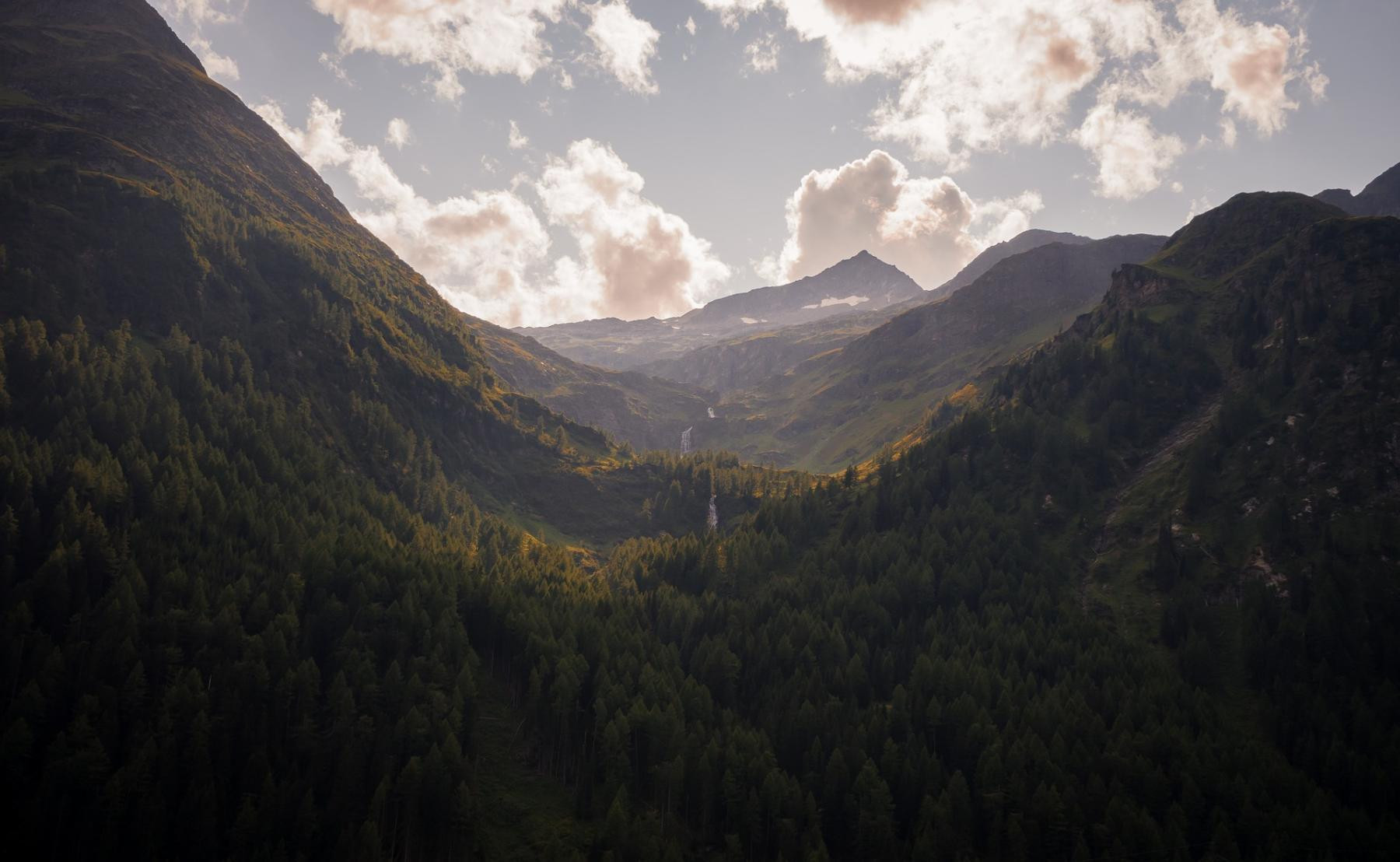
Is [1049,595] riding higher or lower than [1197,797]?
higher

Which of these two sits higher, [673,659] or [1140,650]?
[1140,650]

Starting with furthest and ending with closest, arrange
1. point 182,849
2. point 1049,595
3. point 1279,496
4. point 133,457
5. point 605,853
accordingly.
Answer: point 1049,595
point 1279,496
point 133,457
point 605,853
point 182,849

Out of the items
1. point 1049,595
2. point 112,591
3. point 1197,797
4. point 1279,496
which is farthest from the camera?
point 1049,595

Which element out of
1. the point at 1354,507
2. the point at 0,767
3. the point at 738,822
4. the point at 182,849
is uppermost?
the point at 1354,507

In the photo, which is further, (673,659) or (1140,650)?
(673,659)

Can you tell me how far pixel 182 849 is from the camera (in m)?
89.3

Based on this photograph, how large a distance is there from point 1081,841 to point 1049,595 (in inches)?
2991

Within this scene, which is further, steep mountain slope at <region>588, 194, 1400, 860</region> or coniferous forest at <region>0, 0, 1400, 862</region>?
steep mountain slope at <region>588, 194, 1400, 860</region>

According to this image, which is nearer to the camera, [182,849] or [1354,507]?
[182,849]

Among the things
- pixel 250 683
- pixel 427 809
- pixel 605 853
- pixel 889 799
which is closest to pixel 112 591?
pixel 250 683

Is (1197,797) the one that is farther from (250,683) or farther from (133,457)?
(133,457)

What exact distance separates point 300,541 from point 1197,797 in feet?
506

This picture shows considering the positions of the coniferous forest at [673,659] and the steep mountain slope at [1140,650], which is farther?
the steep mountain slope at [1140,650]

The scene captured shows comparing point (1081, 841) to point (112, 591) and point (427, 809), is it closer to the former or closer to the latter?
point (427, 809)
